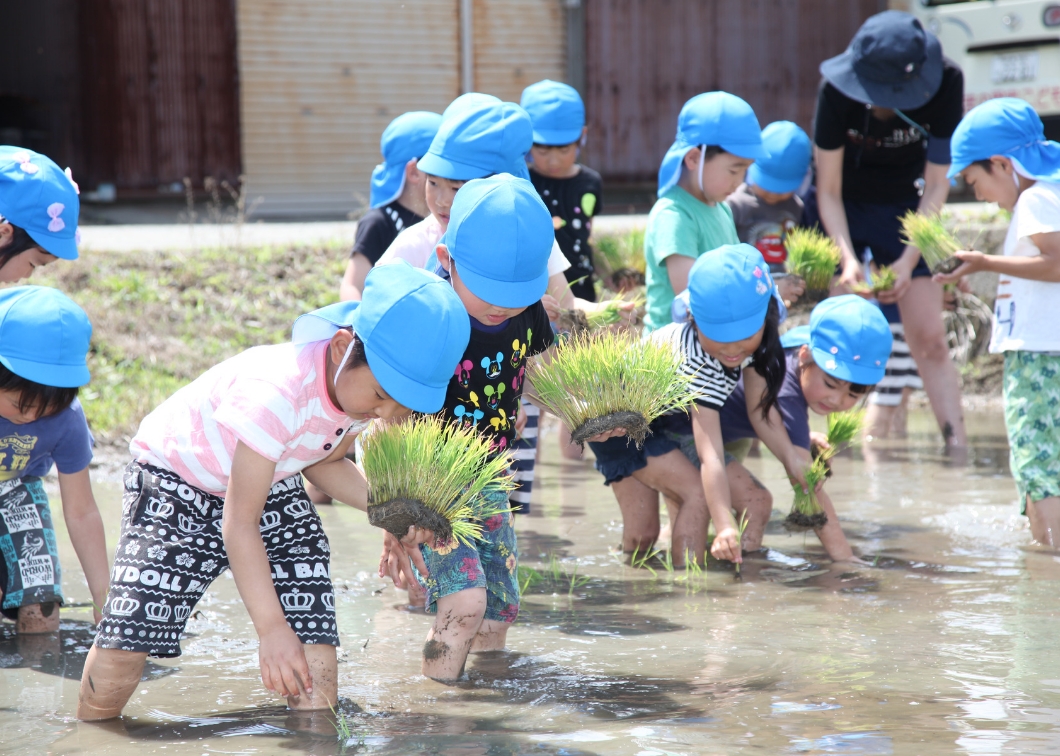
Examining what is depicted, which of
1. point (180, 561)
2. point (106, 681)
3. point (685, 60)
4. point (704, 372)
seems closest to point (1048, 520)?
point (704, 372)

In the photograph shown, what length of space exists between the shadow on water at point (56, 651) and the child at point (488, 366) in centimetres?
79

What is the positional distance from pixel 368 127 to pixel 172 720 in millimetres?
9889

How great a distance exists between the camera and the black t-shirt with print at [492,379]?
309 cm

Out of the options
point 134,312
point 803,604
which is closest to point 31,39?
point 134,312

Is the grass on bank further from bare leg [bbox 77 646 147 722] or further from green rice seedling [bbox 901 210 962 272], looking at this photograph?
green rice seedling [bbox 901 210 962 272]

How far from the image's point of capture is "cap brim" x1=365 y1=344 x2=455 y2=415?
2.43m

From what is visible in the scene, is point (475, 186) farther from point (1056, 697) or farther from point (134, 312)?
point (134, 312)

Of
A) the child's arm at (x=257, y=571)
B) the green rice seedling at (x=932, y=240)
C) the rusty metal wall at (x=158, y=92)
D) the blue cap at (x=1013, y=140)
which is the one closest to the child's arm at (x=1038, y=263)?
the blue cap at (x=1013, y=140)

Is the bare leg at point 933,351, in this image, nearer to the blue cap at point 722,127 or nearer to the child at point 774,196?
the child at point 774,196

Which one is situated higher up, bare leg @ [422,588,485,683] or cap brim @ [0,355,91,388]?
cap brim @ [0,355,91,388]

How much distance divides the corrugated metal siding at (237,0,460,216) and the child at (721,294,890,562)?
26.3 ft

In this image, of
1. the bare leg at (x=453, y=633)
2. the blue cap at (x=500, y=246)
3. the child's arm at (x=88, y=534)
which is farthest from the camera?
the child's arm at (x=88, y=534)

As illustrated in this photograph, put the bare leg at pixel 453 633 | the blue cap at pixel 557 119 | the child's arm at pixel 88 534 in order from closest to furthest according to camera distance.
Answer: the bare leg at pixel 453 633 < the child's arm at pixel 88 534 < the blue cap at pixel 557 119

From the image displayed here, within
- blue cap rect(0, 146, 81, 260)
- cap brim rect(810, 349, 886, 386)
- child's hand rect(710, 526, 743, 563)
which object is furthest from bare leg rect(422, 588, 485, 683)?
blue cap rect(0, 146, 81, 260)
